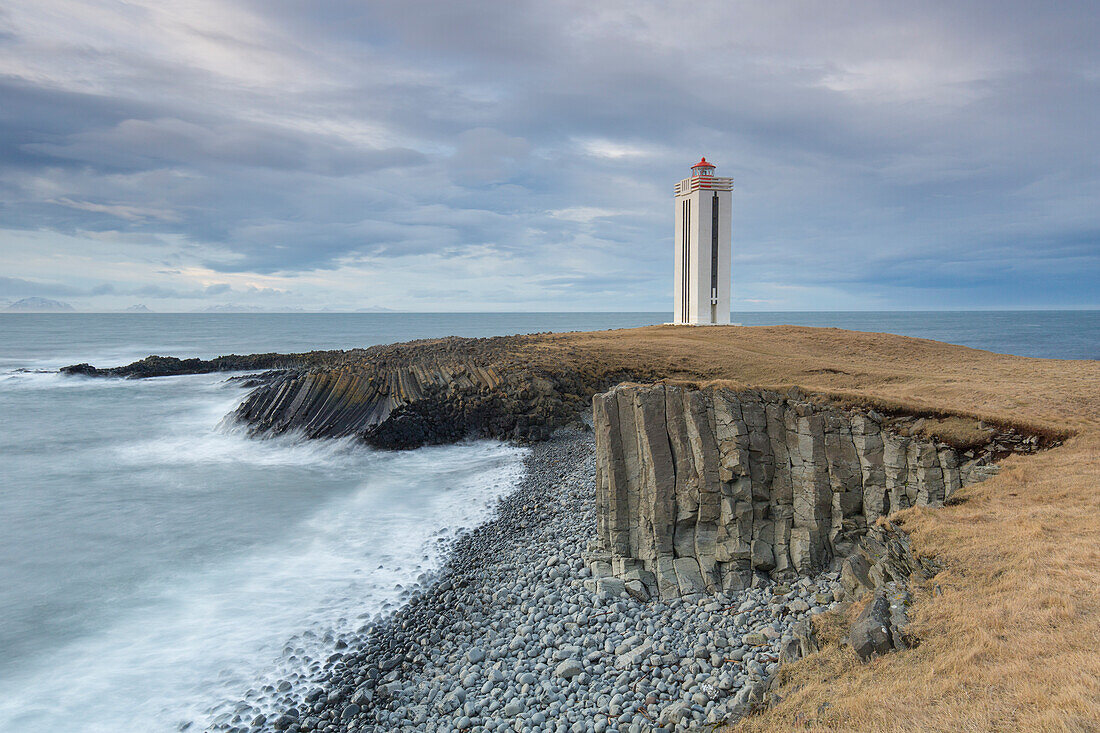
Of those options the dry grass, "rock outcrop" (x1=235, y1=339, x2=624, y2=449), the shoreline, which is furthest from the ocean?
the dry grass

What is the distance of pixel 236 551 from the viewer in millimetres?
16359

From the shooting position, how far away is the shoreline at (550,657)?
339 inches

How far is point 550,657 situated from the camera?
33.0ft

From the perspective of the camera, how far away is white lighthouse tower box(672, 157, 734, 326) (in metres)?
48.4

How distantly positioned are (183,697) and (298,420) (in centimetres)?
1934

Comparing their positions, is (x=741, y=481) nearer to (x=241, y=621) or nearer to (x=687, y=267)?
(x=241, y=621)

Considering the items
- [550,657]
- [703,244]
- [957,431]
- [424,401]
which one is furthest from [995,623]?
[703,244]

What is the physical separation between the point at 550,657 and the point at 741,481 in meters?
5.40

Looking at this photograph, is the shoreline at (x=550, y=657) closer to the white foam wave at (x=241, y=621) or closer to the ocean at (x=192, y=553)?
the white foam wave at (x=241, y=621)

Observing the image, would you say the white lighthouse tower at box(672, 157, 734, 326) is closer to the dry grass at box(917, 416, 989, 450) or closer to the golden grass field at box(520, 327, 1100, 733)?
the golden grass field at box(520, 327, 1100, 733)

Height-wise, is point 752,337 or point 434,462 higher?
point 752,337

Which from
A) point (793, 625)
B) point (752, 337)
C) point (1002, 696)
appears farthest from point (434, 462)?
point (752, 337)

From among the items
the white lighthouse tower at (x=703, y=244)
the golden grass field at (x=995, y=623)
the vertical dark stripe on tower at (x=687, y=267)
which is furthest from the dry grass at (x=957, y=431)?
the vertical dark stripe on tower at (x=687, y=267)

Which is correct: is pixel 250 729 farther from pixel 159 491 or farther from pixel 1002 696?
pixel 159 491
